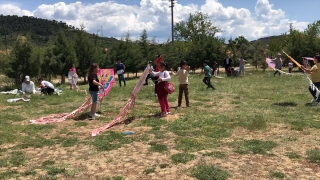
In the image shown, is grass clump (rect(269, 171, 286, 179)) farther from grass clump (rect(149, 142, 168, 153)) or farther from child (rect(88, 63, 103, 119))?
child (rect(88, 63, 103, 119))

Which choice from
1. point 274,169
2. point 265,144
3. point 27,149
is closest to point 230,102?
point 265,144

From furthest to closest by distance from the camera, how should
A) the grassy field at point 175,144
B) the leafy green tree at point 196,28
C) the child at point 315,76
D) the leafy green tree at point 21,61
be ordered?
the leafy green tree at point 196,28 → the leafy green tree at point 21,61 → the child at point 315,76 → the grassy field at point 175,144

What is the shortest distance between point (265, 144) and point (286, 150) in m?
0.48

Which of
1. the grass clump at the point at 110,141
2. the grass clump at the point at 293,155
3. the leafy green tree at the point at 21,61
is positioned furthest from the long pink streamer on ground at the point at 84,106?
the leafy green tree at the point at 21,61

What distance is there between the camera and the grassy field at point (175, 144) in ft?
18.2

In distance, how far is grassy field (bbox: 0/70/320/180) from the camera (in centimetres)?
555

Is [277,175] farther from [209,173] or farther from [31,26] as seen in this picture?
[31,26]

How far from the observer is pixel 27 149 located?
23.4 ft

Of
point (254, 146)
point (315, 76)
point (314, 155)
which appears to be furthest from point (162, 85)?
point (315, 76)

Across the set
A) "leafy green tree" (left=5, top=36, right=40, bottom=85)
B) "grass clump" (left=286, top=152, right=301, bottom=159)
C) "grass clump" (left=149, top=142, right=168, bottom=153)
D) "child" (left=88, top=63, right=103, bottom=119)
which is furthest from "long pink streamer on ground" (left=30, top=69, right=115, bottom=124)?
"leafy green tree" (left=5, top=36, right=40, bottom=85)

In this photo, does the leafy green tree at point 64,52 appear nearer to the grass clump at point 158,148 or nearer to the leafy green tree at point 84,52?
the leafy green tree at point 84,52

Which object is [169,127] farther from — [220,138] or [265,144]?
[265,144]

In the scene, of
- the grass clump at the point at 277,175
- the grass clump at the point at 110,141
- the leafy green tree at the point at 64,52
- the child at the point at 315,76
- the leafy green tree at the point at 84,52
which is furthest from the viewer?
the leafy green tree at the point at 84,52

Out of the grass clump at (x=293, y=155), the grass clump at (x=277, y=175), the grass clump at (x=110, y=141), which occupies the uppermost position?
the grass clump at (x=110, y=141)
